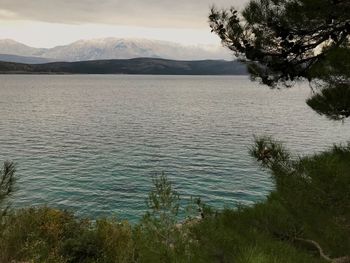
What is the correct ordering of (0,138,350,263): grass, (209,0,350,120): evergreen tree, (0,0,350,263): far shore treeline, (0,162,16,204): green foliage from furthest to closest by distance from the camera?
1. (209,0,350,120): evergreen tree
2. (0,162,16,204): green foliage
3. (0,0,350,263): far shore treeline
4. (0,138,350,263): grass

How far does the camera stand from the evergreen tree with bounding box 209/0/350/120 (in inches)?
371

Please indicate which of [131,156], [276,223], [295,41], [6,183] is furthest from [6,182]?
[131,156]

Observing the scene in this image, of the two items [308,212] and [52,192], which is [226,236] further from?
[52,192]

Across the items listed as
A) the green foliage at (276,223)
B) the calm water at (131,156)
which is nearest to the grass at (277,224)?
the green foliage at (276,223)

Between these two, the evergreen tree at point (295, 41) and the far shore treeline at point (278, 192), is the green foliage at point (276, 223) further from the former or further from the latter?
the evergreen tree at point (295, 41)

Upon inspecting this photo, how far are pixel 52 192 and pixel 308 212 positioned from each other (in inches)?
1091

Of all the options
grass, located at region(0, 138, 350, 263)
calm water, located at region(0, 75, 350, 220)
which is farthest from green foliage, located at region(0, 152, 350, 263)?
calm water, located at region(0, 75, 350, 220)

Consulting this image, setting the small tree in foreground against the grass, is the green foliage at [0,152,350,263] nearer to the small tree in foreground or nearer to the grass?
the grass

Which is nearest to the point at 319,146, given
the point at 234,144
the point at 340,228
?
the point at 234,144

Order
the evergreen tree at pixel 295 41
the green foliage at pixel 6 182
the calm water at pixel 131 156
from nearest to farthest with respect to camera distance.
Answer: the green foliage at pixel 6 182 < the evergreen tree at pixel 295 41 < the calm water at pixel 131 156

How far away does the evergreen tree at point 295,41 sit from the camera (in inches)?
371

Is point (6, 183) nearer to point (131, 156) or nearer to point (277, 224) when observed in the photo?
point (277, 224)

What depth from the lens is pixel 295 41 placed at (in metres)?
11.1

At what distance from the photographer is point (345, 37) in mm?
9938
